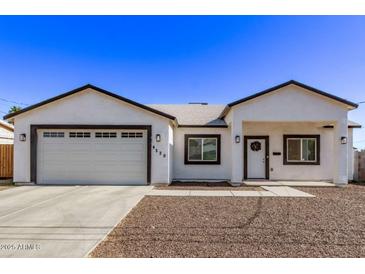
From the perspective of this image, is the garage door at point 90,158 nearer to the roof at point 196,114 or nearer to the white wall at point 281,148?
the roof at point 196,114

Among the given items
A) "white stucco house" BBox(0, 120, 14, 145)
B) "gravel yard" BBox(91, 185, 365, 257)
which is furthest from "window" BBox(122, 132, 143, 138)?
"white stucco house" BBox(0, 120, 14, 145)

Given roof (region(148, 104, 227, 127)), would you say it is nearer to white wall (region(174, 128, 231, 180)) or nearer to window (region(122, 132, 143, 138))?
white wall (region(174, 128, 231, 180))

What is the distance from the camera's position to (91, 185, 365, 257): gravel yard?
4.14 meters

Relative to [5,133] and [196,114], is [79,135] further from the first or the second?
[5,133]

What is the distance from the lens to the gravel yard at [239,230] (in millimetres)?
4137

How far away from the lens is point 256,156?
552 inches

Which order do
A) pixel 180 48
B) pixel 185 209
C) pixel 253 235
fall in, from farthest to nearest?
pixel 180 48 < pixel 185 209 < pixel 253 235

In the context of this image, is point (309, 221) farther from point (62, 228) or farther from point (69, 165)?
point (69, 165)

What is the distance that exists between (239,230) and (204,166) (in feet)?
28.0

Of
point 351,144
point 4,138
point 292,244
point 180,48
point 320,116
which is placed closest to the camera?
point 292,244

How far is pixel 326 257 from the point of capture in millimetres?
3900
